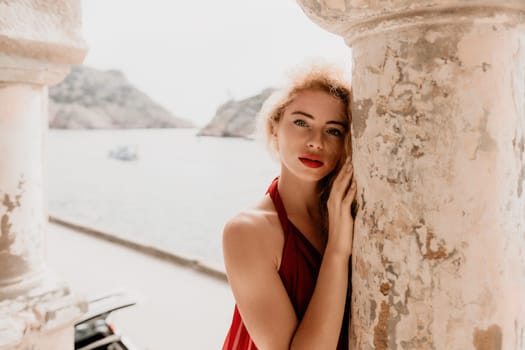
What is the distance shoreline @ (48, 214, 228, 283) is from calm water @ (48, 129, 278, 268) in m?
0.12

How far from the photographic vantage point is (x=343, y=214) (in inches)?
39.0

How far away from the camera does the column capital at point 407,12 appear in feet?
2.48

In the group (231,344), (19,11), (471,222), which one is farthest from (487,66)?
(19,11)

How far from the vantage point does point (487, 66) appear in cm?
78

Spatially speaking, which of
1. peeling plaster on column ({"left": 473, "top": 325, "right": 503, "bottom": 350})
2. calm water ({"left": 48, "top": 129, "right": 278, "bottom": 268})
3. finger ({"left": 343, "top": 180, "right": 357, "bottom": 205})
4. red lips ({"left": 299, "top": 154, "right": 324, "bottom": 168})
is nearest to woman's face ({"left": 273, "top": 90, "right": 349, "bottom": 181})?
red lips ({"left": 299, "top": 154, "right": 324, "bottom": 168})

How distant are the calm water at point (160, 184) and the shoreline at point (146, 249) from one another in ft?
0.38

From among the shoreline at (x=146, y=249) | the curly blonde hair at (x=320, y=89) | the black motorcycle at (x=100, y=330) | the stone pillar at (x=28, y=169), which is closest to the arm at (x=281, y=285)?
the curly blonde hair at (x=320, y=89)

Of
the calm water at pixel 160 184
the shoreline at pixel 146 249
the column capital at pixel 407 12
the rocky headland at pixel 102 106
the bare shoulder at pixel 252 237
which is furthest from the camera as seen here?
the rocky headland at pixel 102 106

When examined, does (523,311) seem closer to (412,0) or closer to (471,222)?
(471,222)

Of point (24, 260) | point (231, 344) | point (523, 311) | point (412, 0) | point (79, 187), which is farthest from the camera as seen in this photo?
point (79, 187)

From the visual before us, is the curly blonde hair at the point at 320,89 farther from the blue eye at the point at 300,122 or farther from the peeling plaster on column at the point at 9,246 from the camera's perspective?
the peeling plaster on column at the point at 9,246

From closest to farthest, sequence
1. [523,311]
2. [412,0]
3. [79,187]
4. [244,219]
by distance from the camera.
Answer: [412,0] → [523,311] → [244,219] → [79,187]

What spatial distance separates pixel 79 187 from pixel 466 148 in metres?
18.8

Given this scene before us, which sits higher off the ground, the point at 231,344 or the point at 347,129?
the point at 347,129
